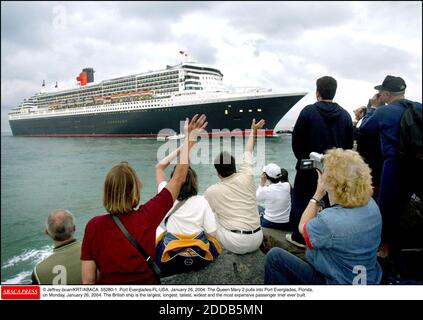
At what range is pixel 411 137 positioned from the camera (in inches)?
68.4

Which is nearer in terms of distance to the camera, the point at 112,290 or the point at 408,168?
the point at 112,290

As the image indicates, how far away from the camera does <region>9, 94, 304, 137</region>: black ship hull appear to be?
82.7 ft

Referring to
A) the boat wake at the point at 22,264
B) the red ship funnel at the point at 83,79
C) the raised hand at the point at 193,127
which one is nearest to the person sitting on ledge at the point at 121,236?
the raised hand at the point at 193,127

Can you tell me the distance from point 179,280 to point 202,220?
476 mm

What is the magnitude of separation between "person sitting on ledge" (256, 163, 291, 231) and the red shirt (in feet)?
5.56

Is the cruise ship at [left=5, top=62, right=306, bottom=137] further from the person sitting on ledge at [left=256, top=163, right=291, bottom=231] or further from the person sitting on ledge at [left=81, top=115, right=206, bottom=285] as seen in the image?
the person sitting on ledge at [left=81, top=115, right=206, bottom=285]

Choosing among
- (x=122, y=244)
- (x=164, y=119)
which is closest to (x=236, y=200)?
(x=122, y=244)

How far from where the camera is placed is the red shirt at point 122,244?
1280mm

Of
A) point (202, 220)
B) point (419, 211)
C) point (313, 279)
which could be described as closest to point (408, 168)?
point (419, 211)

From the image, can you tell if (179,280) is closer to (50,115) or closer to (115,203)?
(115,203)

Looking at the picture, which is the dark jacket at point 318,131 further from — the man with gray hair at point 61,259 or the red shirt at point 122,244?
the man with gray hair at point 61,259

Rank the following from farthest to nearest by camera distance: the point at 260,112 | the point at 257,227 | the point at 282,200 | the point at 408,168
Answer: the point at 260,112
the point at 282,200
the point at 257,227
the point at 408,168
